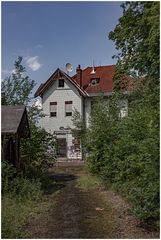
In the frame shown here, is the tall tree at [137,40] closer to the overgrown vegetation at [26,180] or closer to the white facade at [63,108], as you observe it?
the overgrown vegetation at [26,180]

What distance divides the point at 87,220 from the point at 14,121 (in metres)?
4.68

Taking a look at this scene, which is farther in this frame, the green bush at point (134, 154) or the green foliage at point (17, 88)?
the green foliage at point (17, 88)

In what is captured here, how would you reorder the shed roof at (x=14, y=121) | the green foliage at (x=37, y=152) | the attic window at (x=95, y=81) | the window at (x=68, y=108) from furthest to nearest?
the attic window at (x=95, y=81), the window at (x=68, y=108), the green foliage at (x=37, y=152), the shed roof at (x=14, y=121)

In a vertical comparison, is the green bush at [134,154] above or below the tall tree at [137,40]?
below

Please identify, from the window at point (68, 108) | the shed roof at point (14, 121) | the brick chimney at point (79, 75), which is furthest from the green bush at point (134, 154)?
the brick chimney at point (79, 75)

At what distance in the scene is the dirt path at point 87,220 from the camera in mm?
7227

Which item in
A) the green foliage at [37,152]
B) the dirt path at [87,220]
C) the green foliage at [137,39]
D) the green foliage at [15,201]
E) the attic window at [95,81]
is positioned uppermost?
the attic window at [95,81]

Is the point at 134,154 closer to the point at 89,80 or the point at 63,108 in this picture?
the point at 63,108

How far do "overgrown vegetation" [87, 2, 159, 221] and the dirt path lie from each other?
1.35 ft

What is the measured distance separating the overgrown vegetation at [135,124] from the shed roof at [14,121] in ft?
10.3

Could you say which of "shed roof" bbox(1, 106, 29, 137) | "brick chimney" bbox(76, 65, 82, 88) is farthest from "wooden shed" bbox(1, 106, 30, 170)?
"brick chimney" bbox(76, 65, 82, 88)

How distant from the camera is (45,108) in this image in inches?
1277

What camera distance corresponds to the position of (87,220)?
8500mm

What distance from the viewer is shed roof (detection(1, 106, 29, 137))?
11391 millimetres
